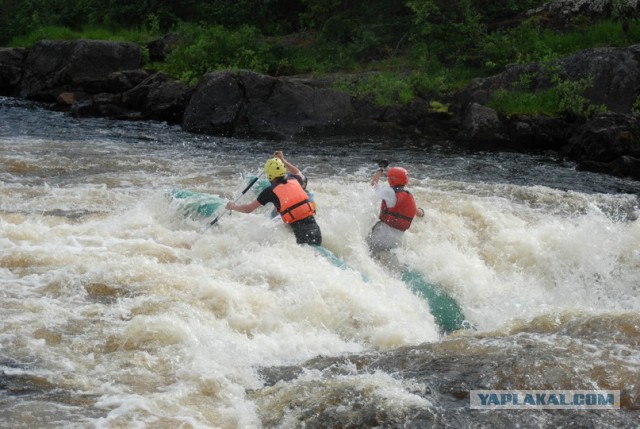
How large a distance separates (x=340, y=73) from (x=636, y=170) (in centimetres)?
756

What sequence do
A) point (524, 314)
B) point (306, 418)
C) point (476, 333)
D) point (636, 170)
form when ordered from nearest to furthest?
point (306, 418) < point (476, 333) < point (524, 314) < point (636, 170)

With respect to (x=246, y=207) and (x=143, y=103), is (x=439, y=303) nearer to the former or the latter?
(x=246, y=207)

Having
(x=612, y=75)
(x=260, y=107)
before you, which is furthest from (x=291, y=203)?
(x=612, y=75)

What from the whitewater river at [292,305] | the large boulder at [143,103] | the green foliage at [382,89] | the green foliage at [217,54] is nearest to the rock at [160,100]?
the large boulder at [143,103]

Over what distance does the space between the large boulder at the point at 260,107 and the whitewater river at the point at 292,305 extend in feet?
14.1

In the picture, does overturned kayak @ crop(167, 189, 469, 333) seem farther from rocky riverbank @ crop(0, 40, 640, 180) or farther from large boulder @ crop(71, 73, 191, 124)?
large boulder @ crop(71, 73, 191, 124)

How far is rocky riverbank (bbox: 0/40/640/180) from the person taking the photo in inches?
531

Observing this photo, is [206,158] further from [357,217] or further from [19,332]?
[19,332]

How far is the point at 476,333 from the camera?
5930 mm

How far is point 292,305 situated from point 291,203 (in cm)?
165

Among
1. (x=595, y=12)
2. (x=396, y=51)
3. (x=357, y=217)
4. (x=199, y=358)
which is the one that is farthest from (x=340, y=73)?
(x=199, y=358)

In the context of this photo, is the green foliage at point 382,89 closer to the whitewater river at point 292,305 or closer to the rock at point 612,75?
the rock at point 612,75

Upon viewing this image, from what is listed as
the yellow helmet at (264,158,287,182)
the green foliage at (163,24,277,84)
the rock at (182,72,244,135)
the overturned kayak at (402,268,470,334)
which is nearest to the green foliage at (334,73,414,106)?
the rock at (182,72,244,135)

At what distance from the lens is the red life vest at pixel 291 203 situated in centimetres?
767
